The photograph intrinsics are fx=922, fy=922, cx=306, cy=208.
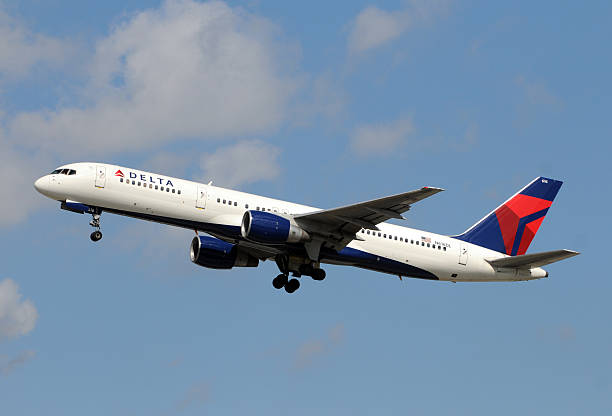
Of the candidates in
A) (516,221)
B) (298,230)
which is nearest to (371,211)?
(298,230)

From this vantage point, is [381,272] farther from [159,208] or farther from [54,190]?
[54,190]

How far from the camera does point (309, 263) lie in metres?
45.6

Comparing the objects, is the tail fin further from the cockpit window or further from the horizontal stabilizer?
the cockpit window

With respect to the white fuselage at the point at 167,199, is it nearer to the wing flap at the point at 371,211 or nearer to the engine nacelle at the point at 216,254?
the wing flap at the point at 371,211

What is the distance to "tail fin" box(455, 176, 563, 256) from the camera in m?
49.0

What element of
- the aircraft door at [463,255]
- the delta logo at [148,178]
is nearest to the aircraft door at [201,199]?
the delta logo at [148,178]

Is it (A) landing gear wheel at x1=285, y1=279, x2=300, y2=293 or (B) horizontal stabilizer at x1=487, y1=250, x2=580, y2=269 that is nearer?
(B) horizontal stabilizer at x1=487, y1=250, x2=580, y2=269

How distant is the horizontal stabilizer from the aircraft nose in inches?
880

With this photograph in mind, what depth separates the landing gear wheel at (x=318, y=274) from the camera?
45438 millimetres

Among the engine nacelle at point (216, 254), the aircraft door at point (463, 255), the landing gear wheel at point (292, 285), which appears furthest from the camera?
the landing gear wheel at point (292, 285)

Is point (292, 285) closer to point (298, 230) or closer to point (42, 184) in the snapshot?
point (298, 230)

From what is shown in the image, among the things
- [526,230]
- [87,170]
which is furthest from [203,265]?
[526,230]

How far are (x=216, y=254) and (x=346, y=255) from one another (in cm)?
716

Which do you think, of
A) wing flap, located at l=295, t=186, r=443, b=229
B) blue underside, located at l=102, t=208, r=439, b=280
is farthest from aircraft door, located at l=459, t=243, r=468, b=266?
wing flap, located at l=295, t=186, r=443, b=229
